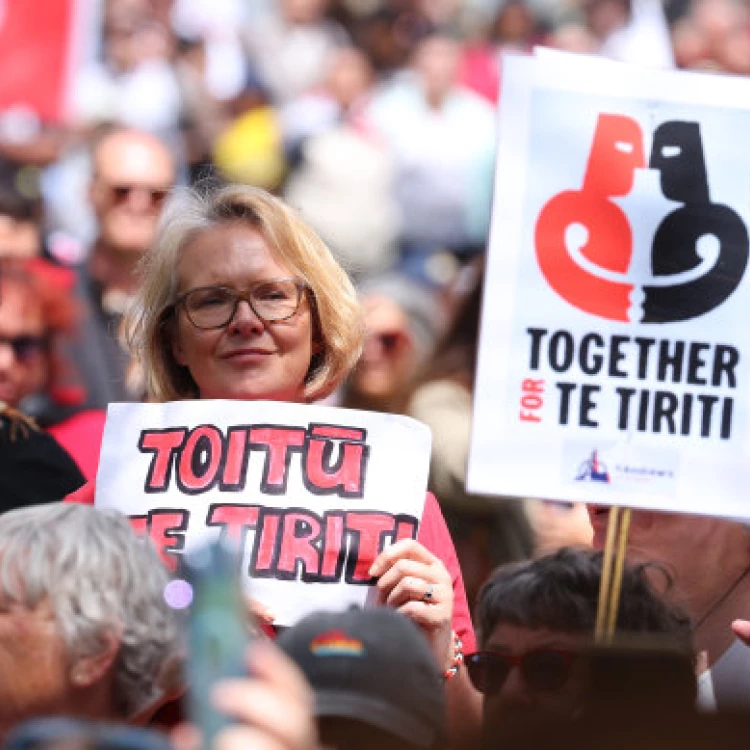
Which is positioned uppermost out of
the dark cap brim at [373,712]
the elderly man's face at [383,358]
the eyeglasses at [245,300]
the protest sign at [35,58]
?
the protest sign at [35,58]

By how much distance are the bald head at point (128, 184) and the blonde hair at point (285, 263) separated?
6.84 feet

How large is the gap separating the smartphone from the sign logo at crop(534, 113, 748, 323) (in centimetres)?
169

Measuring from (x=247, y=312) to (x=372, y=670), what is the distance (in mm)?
1363

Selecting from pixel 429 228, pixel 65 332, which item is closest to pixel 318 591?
A: pixel 65 332

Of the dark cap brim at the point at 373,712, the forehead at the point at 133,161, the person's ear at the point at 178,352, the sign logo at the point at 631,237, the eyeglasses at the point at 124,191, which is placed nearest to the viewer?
the dark cap brim at the point at 373,712

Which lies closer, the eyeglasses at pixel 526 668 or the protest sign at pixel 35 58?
the eyeglasses at pixel 526 668

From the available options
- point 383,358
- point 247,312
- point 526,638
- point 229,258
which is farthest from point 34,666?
point 383,358

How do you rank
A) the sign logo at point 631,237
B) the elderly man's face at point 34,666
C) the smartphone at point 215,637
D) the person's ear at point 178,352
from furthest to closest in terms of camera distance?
the person's ear at point 178,352, the sign logo at point 631,237, the elderly man's face at point 34,666, the smartphone at point 215,637

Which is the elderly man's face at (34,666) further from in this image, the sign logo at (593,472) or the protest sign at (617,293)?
the sign logo at (593,472)

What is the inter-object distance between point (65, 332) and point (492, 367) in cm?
214

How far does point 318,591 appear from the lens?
3.47m

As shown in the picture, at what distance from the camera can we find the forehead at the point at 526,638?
136 inches

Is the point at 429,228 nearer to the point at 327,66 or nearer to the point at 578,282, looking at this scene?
the point at 327,66

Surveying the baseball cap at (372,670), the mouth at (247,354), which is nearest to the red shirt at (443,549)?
the mouth at (247,354)
